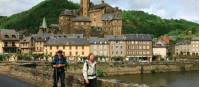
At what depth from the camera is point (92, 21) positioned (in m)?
173

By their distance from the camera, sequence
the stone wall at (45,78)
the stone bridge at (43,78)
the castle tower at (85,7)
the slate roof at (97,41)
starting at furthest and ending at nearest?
1. the castle tower at (85,7)
2. the slate roof at (97,41)
3. the stone bridge at (43,78)
4. the stone wall at (45,78)

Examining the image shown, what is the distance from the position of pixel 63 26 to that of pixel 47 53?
1513 inches

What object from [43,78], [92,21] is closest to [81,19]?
[92,21]

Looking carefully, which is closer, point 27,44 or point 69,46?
point 69,46

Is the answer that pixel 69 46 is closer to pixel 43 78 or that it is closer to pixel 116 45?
pixel 116 45

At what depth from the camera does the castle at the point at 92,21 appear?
16212 cm

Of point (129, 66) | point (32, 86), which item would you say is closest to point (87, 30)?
point (129, 66)

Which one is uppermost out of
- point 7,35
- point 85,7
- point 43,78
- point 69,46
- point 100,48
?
point 85,7

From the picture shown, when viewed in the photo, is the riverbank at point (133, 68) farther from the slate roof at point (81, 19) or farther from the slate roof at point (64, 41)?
the slate roof at point (81, 19)

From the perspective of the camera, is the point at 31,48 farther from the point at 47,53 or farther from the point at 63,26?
the point at 63,26

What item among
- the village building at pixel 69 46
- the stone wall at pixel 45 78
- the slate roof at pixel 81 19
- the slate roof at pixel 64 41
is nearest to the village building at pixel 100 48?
the village building at pixel 69 46

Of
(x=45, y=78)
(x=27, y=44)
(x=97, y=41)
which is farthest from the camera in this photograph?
(x=97, y=41)

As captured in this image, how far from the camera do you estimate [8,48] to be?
129750 mm

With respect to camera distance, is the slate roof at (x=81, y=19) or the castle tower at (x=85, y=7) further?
the castle tower at (x=85, y=7)
